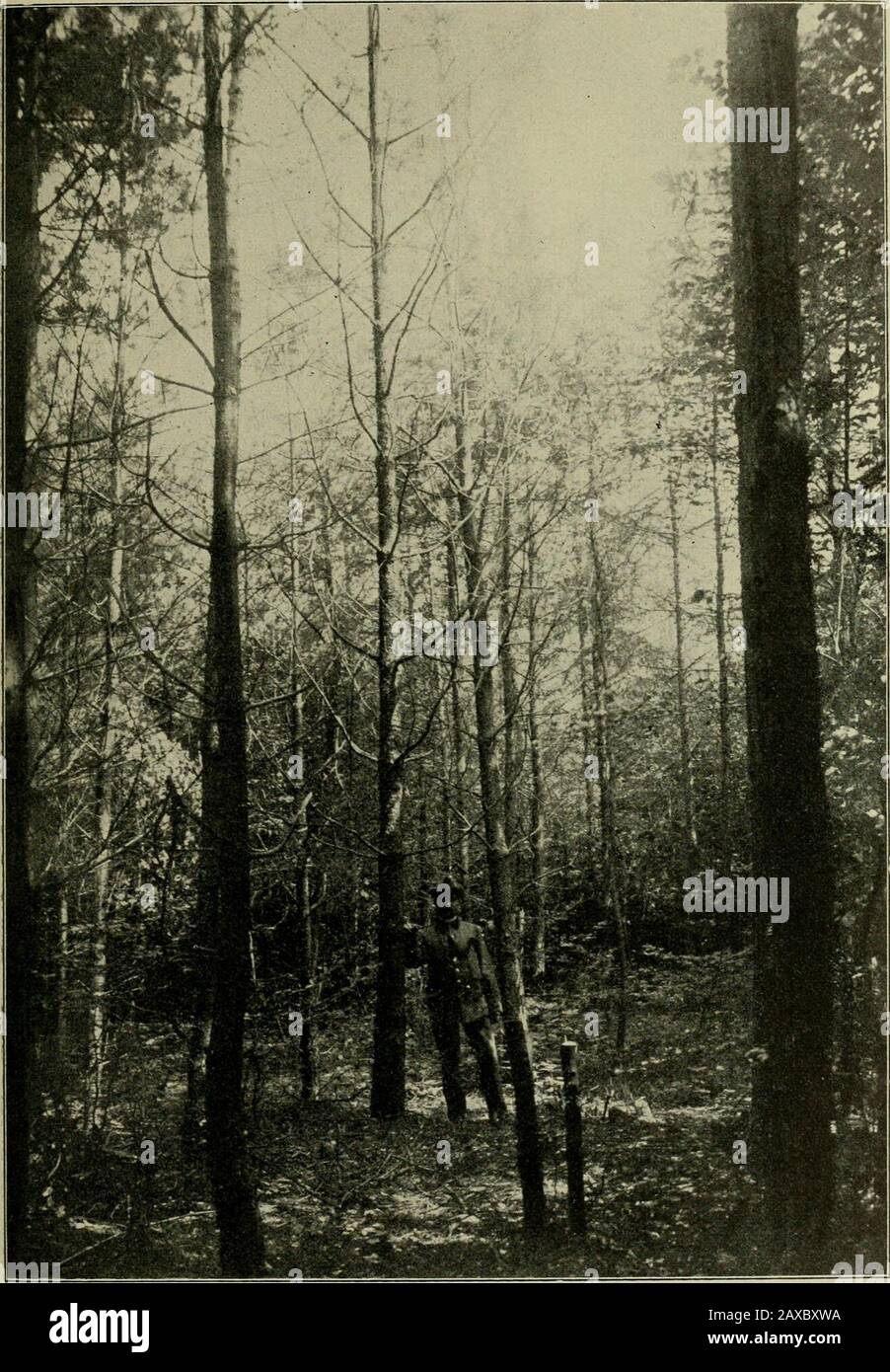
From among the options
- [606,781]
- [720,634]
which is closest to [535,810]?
[606,781]

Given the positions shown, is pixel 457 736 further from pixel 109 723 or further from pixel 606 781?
pixel 109 723

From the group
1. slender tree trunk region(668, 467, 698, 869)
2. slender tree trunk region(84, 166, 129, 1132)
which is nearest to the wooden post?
slender tree trunk region(668, 467, 698, 869)

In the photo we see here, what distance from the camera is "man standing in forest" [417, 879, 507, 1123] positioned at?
363 centimetres

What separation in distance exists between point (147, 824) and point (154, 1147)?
5.27 feet

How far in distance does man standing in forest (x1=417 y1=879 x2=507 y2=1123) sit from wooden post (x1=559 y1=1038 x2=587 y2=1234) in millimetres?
349

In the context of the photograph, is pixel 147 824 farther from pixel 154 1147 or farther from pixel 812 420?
pixel 812 420

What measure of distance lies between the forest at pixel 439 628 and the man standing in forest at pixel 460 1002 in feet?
0.09

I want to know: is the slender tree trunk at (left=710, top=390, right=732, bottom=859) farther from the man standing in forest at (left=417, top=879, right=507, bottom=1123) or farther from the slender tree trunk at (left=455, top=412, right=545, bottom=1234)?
the man standing in forest at (left=417, top=879, right=507, bottom=1123)

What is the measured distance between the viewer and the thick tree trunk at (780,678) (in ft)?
11.4

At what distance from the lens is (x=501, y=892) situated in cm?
364

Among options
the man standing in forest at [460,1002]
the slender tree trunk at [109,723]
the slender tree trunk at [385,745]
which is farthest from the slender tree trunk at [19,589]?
the man standing in forest at [460,1002]

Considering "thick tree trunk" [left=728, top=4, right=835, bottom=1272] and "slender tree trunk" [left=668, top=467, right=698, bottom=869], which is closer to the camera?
"thick tree trunk" [left=728, top=4, right=835, bottom=1272]

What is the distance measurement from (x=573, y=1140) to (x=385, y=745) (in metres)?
2.19
